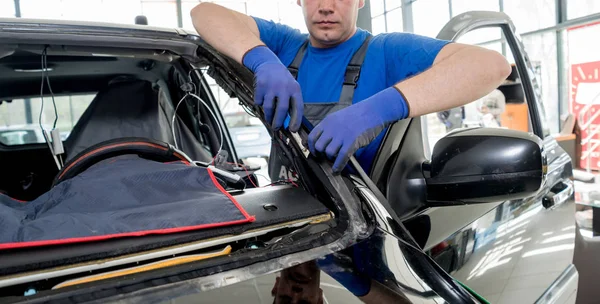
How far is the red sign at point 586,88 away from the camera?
6.69 metres

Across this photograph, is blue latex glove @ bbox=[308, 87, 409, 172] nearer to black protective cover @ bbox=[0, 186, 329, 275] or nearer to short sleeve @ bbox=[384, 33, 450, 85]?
black protective cover @ bbox=[0, 186, 329, 275]

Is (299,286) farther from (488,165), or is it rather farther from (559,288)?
(559,288)

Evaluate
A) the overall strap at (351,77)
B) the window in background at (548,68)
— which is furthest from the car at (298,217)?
the window in background at (548,68)

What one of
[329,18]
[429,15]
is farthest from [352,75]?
[429,15]

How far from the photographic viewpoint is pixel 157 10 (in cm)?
1284

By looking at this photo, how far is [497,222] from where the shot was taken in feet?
4.46

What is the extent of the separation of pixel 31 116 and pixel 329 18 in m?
2.00

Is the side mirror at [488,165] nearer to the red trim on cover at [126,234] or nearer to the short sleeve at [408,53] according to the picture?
the short sleeve at [408,53]

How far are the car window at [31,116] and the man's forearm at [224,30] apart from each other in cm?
124

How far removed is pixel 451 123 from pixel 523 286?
154 cm

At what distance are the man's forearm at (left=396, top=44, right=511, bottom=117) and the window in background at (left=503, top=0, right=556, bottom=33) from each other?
7.55 m

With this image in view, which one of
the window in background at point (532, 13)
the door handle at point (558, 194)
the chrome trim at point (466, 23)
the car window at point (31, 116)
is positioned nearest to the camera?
the chrome trim at point (466, 23)

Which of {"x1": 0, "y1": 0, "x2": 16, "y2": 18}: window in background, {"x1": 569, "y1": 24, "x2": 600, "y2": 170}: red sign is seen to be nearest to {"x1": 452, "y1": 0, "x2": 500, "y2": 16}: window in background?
{"x1": 569, "y1": 24, "x2": 600, "y2": 170}: red sign

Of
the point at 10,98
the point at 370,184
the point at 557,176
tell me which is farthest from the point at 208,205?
the point at 10,98
